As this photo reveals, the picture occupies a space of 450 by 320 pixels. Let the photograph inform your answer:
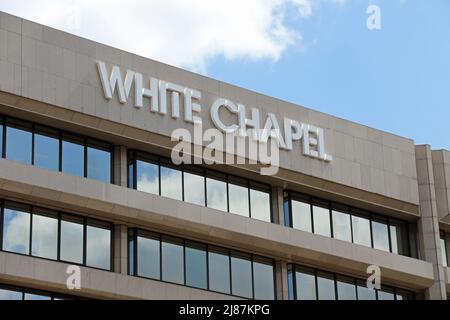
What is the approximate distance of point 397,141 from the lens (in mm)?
55688

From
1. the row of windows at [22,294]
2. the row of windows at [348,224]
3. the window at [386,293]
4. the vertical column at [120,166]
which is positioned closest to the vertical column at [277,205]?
the row of windows at [348,224]

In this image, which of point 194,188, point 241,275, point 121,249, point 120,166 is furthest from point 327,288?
point 120,166

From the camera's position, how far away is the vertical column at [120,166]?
4709 cm

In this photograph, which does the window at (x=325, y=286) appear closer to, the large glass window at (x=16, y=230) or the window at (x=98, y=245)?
the window at (x=98, y=245)

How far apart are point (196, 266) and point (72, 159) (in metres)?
6.91

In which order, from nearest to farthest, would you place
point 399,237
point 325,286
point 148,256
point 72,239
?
point 72,239, point 148,256, point 325,286, point 399,237

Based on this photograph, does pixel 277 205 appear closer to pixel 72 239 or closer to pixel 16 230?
pixel 72 239

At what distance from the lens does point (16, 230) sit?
4431 cm

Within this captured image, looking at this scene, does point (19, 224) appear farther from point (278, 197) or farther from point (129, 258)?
point (278, 197)

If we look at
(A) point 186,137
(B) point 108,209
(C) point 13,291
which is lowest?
(C) point 13,291

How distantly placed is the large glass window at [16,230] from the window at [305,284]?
12986 mm

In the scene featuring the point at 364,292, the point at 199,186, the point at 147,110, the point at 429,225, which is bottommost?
the point at 364,292
